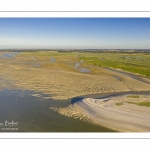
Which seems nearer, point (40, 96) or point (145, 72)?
point (40, 96)

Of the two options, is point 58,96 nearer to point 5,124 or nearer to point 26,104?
point 26,104

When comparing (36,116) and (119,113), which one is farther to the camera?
(119,113)

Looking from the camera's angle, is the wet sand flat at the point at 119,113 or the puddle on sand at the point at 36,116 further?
the wet sand flat at the point at 119,113

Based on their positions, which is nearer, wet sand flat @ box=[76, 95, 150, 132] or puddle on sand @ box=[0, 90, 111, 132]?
puddle on sand @ box=[0, 90, 111, 132]
